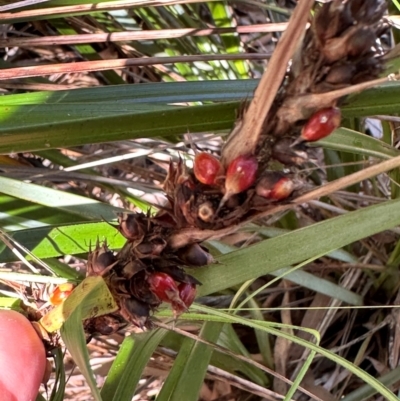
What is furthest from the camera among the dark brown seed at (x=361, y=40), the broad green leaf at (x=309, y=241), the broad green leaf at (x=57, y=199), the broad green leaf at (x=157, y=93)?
the broad green leaf at (x=57, y=199)

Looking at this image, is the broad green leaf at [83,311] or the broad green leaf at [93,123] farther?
the broad green leaf at [93,123]

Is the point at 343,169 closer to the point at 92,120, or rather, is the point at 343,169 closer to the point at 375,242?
the point at 375,242

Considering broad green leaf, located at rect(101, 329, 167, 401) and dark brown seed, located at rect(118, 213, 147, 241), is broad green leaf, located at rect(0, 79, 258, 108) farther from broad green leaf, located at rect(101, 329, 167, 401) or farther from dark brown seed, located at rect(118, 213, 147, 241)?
broad green leaf, located at rect(101, 329, 167, 401)

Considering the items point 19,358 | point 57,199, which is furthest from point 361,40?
point 57,199

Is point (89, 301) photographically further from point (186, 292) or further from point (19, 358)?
point (19, 358)

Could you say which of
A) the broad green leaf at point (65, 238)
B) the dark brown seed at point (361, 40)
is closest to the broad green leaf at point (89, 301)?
the broad green leaf at point (65, 238)

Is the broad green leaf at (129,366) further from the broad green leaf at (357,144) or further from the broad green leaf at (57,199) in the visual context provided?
the broad green leaf at (357,144)

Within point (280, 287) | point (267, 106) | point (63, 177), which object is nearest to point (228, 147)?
point (267, 106)
